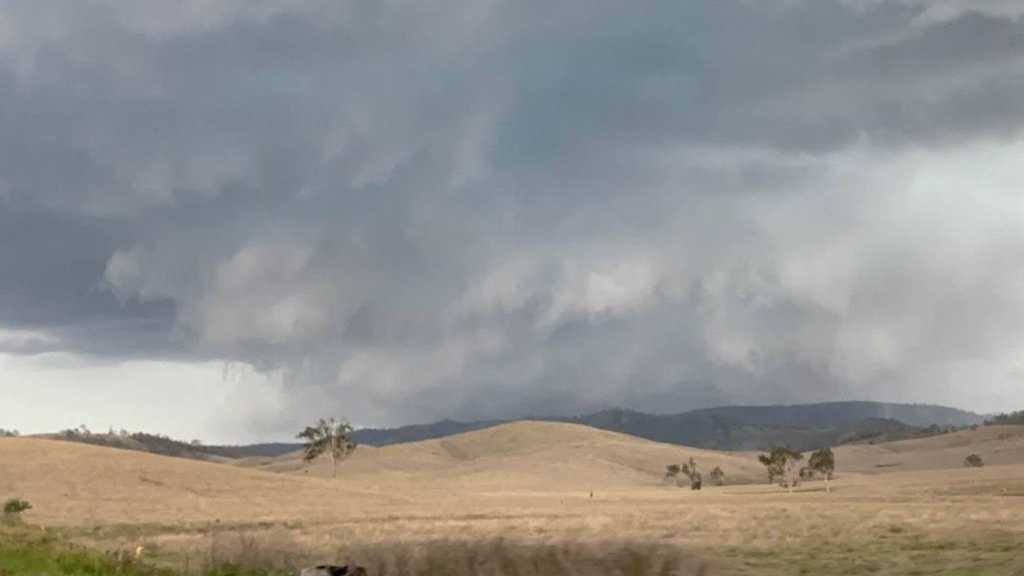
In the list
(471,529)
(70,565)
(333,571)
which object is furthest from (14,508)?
(333,571)

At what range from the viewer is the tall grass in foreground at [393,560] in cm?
2769

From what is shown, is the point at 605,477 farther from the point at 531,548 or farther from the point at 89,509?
the point at 531,548

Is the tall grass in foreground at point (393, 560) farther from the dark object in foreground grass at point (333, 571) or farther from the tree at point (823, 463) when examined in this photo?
the tree at point (823, 463)

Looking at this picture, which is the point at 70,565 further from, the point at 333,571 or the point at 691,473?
the point at 691,473

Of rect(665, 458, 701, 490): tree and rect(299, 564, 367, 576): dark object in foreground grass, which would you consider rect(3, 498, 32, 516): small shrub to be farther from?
rect(665, 458, 701, 490): tree

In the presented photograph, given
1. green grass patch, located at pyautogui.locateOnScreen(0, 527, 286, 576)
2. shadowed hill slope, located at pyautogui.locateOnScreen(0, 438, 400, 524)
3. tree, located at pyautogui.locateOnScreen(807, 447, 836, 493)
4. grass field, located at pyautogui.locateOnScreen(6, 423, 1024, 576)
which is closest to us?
green grass patch, located at pyautogui.locateOnScreen(0, 527, 286, 576)

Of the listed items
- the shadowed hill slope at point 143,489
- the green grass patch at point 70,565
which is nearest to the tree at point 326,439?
the shadowed hill slope at point 143,489

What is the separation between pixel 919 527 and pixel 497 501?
50.4m

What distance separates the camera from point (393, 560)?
1433 inches

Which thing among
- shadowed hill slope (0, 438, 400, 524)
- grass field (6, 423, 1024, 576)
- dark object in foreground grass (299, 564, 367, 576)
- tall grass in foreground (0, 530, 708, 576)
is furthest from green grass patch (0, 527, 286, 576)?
shadowed hill slope (0, 438, 400, 524)

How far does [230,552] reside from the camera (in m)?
35.5

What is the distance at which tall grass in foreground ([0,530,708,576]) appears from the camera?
27.7 metres

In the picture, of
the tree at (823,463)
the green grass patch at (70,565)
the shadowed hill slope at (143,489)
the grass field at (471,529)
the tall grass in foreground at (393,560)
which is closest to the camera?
the green grass patch at (70,565)

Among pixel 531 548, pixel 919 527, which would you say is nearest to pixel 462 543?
pixel 531 548
